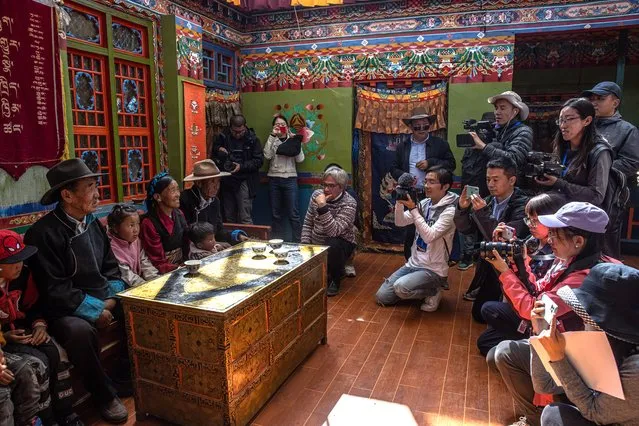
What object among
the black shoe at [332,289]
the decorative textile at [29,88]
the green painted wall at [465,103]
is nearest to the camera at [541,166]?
the black shoe at [332,289]

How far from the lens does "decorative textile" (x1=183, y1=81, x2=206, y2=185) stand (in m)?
4.73

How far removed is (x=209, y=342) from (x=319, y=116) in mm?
4335

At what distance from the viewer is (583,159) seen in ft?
9.93

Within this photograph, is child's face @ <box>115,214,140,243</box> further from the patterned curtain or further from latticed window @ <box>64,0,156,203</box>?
the patterned curtain

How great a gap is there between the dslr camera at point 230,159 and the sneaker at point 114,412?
A: 3.27 m

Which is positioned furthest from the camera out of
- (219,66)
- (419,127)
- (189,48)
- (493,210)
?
(219,66)

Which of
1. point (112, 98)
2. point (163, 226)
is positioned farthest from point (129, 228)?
point (112, 98)

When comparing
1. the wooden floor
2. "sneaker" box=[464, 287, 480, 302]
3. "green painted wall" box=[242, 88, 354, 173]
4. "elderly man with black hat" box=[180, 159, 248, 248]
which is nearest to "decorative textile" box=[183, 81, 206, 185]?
"elderly man with black hat" box=[180, 159, 248, 248]

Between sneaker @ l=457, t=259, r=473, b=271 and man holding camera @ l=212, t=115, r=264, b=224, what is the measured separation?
101 inches

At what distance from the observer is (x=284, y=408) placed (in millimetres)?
2506

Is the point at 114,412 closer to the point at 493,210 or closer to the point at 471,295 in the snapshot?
the point at 493,210

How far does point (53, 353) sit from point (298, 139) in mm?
4074

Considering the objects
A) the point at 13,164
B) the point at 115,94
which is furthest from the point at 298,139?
the point at 13,164

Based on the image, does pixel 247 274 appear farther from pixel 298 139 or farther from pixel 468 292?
pixel 298 139
